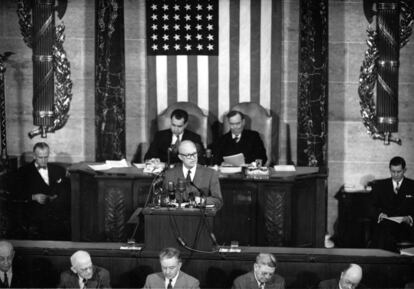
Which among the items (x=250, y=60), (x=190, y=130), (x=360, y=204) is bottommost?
(x=360, y=204)

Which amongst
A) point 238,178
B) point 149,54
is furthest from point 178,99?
point 238,178

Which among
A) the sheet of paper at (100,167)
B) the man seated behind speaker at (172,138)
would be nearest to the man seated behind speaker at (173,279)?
the sheet of paper at (100,167)

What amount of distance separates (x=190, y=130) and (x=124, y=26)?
1.87 metres

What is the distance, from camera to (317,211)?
8.80 metres

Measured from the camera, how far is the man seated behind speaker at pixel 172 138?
31.3ft

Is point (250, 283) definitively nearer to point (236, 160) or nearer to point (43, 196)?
point (236, 160)

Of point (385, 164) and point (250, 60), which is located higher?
point (250, 60)

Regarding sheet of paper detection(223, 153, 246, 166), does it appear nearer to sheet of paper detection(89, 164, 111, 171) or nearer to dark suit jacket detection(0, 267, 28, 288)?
sheet of paper detection(89, 164, 111, 171)

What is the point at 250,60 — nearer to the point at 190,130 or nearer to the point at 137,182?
the point at 190,130

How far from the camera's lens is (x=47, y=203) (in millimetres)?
9359

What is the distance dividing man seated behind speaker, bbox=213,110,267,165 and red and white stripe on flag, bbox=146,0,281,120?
103 cm

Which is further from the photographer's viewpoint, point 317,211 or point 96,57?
point 96,57

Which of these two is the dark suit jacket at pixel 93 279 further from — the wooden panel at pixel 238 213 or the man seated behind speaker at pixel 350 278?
the wooden panel at pixel 238 213

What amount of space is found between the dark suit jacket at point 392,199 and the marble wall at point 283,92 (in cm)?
158
